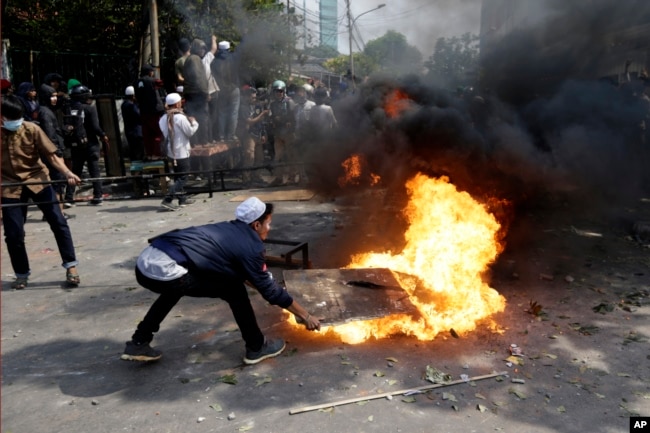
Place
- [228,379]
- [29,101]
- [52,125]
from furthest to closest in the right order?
[29,101]
[52,125]
[228,379]

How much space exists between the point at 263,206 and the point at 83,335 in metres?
2.42

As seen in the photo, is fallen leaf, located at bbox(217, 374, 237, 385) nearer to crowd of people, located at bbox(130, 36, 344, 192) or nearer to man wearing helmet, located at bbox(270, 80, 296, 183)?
crowd of people, located at bbox(130, 36, 344, 192)

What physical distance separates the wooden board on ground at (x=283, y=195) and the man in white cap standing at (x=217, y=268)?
255 inches

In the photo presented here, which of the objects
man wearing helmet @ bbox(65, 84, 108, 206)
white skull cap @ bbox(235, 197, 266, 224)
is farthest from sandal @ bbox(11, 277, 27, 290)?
man wearing helmet @ bbox(65, 84, 108, 206)

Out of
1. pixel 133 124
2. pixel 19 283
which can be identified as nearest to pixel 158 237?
pixel 19 283

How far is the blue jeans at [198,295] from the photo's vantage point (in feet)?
13.4

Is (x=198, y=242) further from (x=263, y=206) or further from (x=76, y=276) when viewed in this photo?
(x=76, y=276)

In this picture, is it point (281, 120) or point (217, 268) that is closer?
point (217, 268)

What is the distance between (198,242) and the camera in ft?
13.4

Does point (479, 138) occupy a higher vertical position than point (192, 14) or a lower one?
lower

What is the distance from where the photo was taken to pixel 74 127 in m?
10.4

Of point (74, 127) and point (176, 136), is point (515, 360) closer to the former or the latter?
point (176, 136)

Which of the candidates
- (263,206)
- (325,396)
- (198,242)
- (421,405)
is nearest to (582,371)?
(421,405)

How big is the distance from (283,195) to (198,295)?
700 cm
